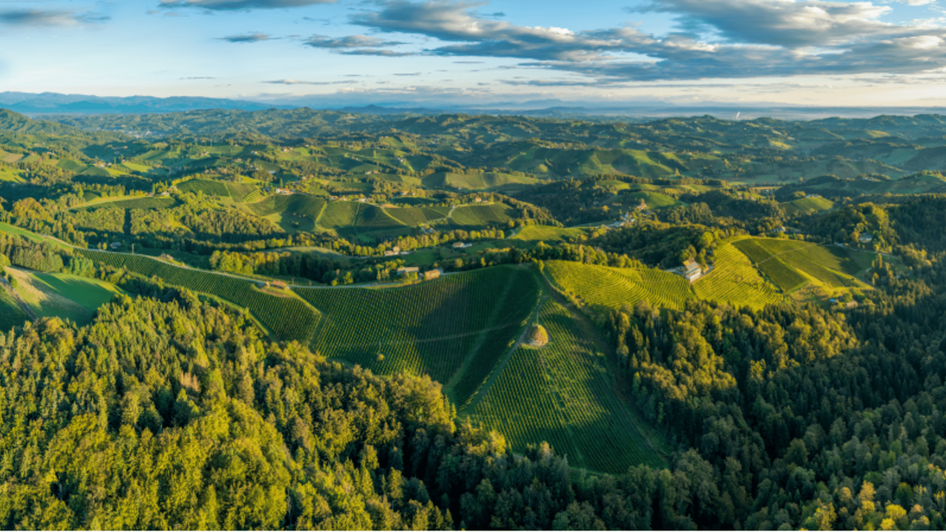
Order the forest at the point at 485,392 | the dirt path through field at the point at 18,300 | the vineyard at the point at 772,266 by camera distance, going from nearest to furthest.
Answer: the forest at the point at 485,392 → the dirt path through field at the point at 18,300 → the vineyard at the point at 772,266

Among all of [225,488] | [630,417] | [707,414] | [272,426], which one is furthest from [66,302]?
[707,414]

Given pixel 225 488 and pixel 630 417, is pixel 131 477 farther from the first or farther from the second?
pixel 630 417

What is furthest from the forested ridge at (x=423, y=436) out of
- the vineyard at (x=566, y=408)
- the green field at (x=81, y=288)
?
the green field at (x=81, y=288)

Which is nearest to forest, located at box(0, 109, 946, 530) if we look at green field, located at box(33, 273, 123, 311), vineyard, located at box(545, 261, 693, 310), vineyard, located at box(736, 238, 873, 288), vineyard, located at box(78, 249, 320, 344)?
vineyard, located at box(545, 261, 693, 310)

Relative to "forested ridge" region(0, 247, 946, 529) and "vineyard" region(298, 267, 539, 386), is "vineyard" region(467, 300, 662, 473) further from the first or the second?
"vineyard" region(298, 267, 539, 386)

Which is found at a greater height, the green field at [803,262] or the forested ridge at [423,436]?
the green field at [803,262]

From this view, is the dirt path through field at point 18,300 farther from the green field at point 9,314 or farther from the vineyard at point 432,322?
the vineyard at point 432,322
